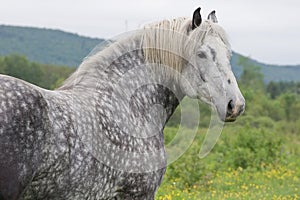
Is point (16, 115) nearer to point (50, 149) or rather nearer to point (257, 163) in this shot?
point (50, 149)

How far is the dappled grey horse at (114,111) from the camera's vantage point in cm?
355

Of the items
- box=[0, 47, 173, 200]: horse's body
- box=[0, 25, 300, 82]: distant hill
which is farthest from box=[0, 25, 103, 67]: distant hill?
box=[0, 47, 173, 200]: horse's body

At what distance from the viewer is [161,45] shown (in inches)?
188

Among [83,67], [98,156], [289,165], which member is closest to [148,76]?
[83,67]

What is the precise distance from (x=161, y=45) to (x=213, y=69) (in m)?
0.52

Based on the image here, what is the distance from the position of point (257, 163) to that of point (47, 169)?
36.5 ft

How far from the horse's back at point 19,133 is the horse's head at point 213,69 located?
62.0 inches

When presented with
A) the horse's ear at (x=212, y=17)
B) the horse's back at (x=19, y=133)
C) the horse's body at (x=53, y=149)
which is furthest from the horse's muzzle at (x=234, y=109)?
the horse's back at (x=19, y=133)

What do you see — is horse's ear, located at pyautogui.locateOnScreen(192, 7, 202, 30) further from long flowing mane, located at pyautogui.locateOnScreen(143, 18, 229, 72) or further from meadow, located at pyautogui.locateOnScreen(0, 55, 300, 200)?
meadow, located at pyautogui.locateOnScreen(0, 55, 300, 200)

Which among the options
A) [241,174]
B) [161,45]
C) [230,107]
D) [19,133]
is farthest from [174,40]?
[241,174]

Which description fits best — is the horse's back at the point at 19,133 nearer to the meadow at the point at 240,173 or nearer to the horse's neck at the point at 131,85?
the horse's neck at the point at 131,85

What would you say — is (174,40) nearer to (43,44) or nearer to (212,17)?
(212,17)

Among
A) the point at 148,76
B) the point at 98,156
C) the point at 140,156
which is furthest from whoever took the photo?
the point at 148,76

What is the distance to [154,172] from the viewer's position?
455 cm
